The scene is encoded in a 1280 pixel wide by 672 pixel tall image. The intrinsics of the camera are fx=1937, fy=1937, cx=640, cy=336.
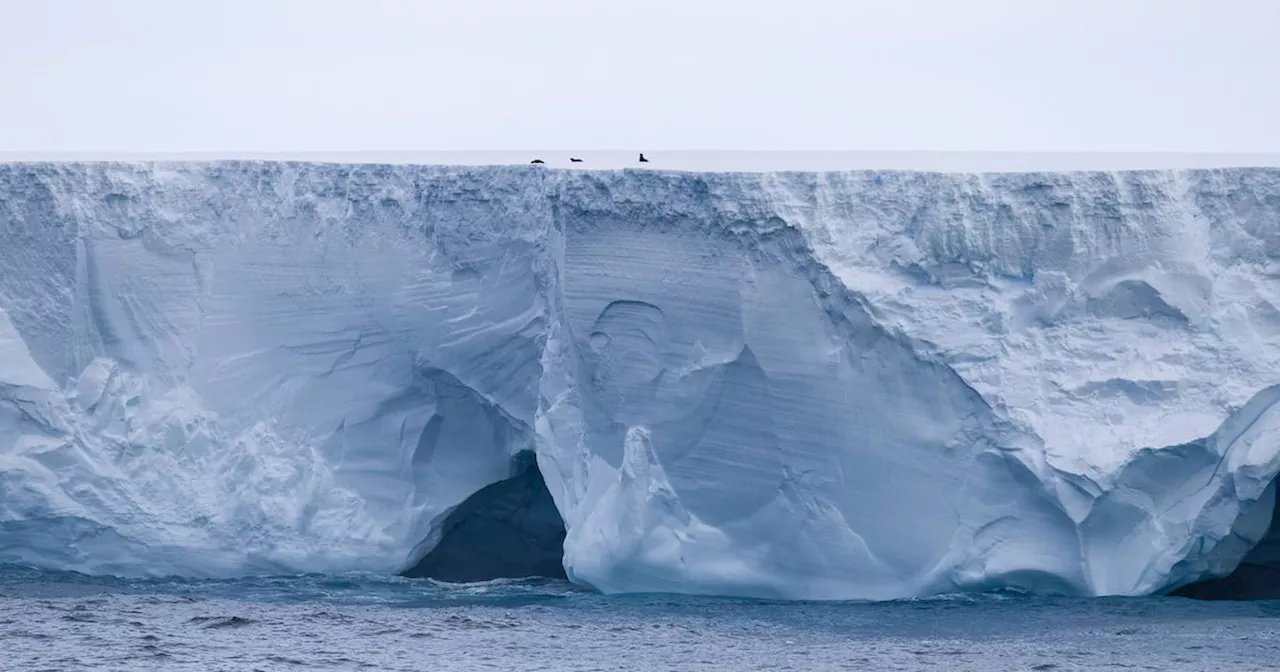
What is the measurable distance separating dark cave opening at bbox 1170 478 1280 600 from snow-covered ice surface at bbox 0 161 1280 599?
0.26 m

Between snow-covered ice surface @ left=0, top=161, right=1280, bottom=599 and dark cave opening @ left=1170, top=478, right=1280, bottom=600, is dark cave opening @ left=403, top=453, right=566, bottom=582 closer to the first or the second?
snow-covered ice surface @ left=0, top=161, right=1280, bottom=599

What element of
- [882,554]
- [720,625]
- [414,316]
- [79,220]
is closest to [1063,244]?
[882,554]

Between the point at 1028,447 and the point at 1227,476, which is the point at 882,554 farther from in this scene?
the point at 1227,476

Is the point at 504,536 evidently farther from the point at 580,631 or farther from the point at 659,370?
the point at 580,631

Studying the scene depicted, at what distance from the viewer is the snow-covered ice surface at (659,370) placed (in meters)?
10.0

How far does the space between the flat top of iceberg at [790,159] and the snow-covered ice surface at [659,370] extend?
31cm

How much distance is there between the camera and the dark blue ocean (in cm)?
885

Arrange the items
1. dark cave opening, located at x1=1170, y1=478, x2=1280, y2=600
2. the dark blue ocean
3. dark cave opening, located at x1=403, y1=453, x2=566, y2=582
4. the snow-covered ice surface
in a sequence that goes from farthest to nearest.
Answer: dark cave opening, located at x1=403, y1=453, x2=566, y2=582
dark cave opening, located at x1=1170, y1=478, x2=1280, y2=600
the snow-covered ice surface
the dark blue ocean

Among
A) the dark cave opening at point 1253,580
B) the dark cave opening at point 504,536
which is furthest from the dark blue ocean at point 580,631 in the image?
the dark cave opening at point 504,536

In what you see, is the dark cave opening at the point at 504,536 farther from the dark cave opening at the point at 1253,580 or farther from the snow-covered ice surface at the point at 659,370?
the dark cave opening at the point at 1253,580

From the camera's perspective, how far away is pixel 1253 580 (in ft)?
34.5

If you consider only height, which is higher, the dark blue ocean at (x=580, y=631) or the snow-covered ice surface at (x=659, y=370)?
the snow-covered ice surface at (x=659, y=370)

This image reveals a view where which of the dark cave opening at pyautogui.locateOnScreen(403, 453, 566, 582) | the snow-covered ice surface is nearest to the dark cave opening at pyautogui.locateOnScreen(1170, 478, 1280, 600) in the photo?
the snow-covered ice surface

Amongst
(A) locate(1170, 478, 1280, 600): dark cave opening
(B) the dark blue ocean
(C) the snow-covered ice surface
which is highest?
(C) the snow-covered ice surface
